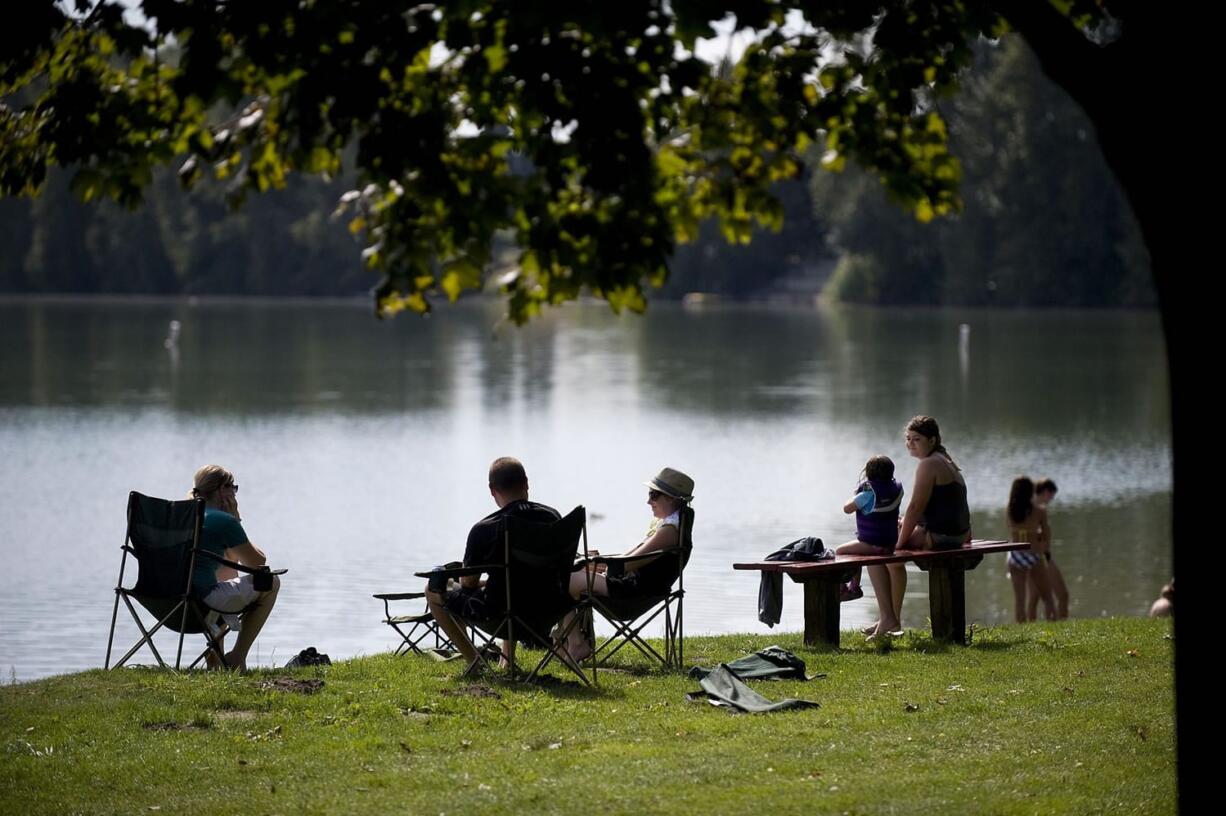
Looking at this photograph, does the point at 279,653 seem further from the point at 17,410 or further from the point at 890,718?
the point at 17,410

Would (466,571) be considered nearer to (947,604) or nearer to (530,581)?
(530,581)

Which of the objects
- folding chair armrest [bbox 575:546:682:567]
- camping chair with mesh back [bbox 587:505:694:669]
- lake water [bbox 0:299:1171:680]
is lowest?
lake water [bbox 0:299:1171:680]

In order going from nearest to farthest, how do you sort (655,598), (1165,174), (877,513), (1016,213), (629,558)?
1. (1165,174)
2. (629,558)
3. (655,598)
4. (877,513)
5. (1016,213)

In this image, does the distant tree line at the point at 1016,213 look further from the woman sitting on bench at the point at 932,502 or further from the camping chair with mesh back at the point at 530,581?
the camping chair with mesh back at the point at 530,581

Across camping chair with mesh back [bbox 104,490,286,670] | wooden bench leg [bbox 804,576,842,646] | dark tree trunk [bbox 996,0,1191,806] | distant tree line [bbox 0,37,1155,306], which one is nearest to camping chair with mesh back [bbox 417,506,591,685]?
camping chair with mesh back [bbox 104,490,286,670]

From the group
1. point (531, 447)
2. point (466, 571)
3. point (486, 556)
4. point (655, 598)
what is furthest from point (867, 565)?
point (531, 447)

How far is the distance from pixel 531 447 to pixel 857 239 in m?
61.2

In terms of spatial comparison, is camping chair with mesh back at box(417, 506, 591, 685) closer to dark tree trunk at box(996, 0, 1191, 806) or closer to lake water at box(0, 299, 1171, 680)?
lake water at box(0, 299, 1171, 680)

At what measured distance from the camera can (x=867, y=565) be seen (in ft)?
32.1

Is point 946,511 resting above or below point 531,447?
above

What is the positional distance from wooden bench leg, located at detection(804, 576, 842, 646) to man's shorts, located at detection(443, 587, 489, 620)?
200cm

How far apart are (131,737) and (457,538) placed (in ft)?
41.5

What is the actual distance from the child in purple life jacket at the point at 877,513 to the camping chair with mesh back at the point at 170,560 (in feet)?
10.9

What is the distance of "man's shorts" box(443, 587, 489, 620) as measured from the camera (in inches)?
331
